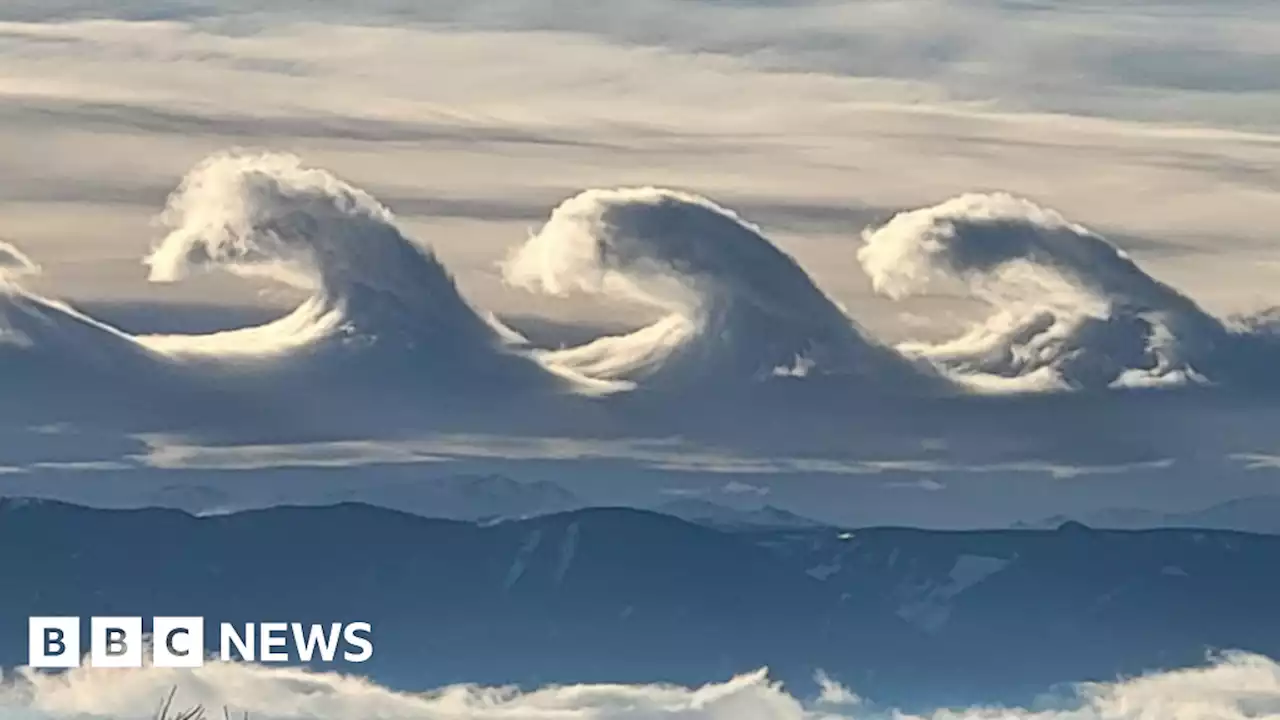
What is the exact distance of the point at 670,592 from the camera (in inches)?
218

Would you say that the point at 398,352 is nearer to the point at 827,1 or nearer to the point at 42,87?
the point at 42,87

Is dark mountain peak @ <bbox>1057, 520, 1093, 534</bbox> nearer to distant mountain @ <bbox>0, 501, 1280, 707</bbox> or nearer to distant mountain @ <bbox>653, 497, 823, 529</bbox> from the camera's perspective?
distant mountain @ <bbox>0, 501, 1280, 707</bbox>

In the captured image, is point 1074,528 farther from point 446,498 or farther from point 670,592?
point 446,498

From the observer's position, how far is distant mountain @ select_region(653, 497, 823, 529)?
546cm

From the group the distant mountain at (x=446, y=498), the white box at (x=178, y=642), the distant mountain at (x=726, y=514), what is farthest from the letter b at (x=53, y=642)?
the distant mountain at (x=726, y=514)

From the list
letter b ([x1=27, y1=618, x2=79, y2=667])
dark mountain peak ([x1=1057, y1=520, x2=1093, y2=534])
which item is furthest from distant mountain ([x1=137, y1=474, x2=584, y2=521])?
dark mountain peak ([x1=1057, y1=520, x2=1093, y2=534])

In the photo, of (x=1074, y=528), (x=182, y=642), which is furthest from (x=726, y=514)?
(x=182, y=642)

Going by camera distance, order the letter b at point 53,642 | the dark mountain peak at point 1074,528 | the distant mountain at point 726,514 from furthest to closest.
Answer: the dark mountain peak at point 1074,528
the distant mountain at point 726,514
the letter b at point 53,642

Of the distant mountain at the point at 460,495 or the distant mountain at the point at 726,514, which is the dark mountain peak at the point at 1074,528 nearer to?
the distant mountain at the point at 726,514

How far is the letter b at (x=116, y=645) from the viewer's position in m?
5.33

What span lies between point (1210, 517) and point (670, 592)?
1508 millimetres

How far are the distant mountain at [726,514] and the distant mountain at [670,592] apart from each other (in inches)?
0.9

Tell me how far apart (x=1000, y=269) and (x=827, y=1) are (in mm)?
890

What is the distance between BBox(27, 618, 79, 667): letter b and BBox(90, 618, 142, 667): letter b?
5 centimetres
